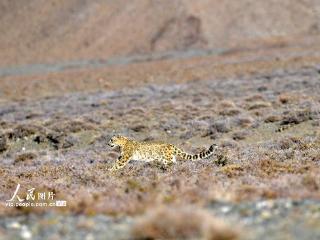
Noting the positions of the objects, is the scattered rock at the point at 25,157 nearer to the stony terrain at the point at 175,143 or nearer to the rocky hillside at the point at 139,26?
the stony terrain at the point at 175,143

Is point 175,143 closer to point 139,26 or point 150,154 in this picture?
point 150,154

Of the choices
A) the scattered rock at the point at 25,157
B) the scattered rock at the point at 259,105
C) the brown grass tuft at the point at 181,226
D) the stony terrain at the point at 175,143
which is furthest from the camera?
the scattered rock at the point at 259,105

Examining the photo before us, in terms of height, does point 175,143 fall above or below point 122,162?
below

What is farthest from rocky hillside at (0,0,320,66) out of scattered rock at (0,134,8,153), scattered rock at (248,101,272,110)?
scattered rock at (0,134,8,153)

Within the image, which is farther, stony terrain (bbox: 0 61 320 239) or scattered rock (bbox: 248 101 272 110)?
scattered rock (bbox: 248 101 272 110)

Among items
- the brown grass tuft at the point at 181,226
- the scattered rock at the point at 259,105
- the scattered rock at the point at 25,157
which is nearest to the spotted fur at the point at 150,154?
the scattered rock at the point at 25,157

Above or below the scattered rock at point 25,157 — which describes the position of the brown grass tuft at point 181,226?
above

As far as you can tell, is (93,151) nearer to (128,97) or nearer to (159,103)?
(159,103)

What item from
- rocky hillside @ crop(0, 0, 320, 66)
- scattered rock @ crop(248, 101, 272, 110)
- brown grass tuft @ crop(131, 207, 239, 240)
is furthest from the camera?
rocky hillside @ crop(0, 0, 320, 66)

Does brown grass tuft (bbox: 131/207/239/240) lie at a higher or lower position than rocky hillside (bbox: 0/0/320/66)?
higher

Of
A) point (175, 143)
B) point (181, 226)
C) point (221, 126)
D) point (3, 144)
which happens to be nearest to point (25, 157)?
point (3, 144)

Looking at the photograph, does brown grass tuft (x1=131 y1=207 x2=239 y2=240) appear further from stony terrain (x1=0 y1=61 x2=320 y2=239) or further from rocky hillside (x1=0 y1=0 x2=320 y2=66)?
rocky hillside (x1=0 y1=0 x2=320 y2=66)

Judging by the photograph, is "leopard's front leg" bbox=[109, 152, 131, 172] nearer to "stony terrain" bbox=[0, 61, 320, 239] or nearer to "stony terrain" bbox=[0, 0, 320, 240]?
"stony terrain" bbox=[0, 61, 320, 239]

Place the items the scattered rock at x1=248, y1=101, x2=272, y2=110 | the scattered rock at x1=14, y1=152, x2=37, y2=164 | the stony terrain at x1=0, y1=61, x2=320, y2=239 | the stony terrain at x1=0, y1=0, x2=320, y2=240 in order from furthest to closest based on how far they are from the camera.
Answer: the scattered rock at x1=248, y1=101, x2=272, y2=110
the scattered rock at x1=14, y1=152, x2=37, y2=164
the stony terrain at x1=0, y1=61, x2=320, y2=239
the stony terrain at x1=0, y1=0, x2=320, y2=240
